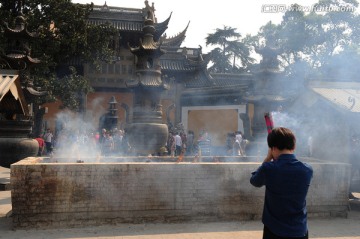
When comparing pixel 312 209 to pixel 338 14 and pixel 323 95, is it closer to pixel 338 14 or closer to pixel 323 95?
pixel 323 95

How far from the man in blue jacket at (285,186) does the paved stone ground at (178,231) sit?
2829 mm

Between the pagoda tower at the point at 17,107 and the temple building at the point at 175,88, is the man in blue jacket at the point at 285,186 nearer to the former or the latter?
the pagoda tower at the point at 17,107

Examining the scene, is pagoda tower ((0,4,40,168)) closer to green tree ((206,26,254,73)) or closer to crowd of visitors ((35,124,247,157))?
crowd of visitors ((35,124,247,157))

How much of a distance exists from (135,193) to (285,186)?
12.0ft

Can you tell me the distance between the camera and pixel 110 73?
23.6 metres

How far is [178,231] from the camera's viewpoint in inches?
222

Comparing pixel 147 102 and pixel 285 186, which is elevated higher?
pixel 147 102

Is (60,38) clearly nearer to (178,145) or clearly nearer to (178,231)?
(178,145)

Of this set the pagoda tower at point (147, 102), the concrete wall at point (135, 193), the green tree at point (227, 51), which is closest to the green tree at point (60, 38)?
the pagoda tower at point (147, 102)

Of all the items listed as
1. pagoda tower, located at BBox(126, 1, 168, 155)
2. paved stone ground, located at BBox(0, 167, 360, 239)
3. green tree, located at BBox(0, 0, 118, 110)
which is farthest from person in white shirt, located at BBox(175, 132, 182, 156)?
paved stone ground, located at BBox(0, 167, 360, 239)

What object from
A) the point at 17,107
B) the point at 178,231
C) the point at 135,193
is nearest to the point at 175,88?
the point at 17,107

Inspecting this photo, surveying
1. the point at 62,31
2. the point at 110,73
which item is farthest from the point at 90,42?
the point at 110,73

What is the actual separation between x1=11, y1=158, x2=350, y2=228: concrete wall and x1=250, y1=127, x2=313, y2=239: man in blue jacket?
136 inches

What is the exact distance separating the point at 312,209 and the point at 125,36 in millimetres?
20567
